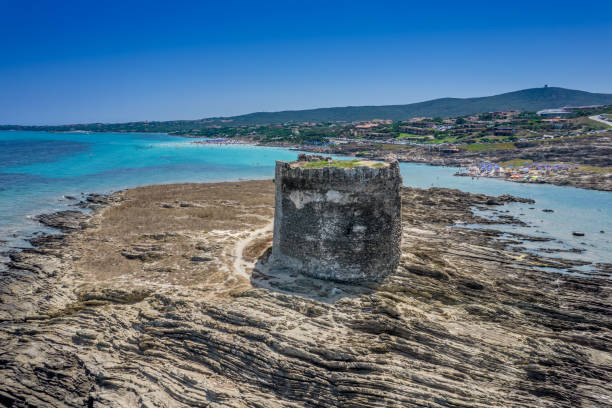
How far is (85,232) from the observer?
70.4 ft

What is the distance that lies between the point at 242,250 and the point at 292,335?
857 centimetres

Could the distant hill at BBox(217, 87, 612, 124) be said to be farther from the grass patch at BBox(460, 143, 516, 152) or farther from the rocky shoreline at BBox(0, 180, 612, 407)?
the rocky shoreline at BBox(0, 180, 612, 407)

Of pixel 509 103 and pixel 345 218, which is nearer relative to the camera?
pixel 345 218

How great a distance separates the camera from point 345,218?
1217cm

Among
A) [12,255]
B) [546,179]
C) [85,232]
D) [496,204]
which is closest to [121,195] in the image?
[85,232]

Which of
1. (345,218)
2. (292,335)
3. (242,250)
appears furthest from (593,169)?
(292,335)

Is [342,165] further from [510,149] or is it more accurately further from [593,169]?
[510,149]

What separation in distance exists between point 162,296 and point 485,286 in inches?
459

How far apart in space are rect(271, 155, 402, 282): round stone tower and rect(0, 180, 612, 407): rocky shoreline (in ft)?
2.09

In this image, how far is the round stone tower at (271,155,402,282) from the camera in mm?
12094

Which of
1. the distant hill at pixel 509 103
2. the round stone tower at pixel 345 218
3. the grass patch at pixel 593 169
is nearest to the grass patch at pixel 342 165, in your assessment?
the round stone tower at pixel 345 218

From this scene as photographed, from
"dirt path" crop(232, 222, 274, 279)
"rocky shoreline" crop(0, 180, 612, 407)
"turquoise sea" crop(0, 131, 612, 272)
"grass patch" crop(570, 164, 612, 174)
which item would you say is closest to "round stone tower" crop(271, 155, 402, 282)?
"rocky shoreline" crop(0, 180, 612, 407)

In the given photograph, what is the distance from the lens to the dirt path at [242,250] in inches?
582

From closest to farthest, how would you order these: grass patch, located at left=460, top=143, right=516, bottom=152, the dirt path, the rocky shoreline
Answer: the rocky shoreline → the dirt path → grass patch, located at left=460, top=143, right=516, bottom=152
